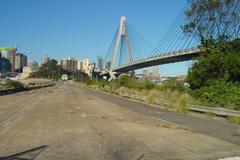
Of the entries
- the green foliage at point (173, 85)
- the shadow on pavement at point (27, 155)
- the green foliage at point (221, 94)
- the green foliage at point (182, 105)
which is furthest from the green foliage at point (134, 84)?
the shadow on pavement at point (27, 155)

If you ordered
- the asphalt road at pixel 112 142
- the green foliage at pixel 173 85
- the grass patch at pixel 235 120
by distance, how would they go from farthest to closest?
1. the green foliage at pixel 173 85
2. the grass patch at pixel 235 120
3. the asphalt road at pixel 112 142

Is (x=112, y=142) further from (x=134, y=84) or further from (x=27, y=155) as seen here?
(x=134, y=84)

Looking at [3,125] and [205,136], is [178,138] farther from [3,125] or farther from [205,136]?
[3,125]

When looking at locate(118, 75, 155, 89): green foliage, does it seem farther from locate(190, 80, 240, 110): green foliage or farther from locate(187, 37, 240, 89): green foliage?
locate(190, 80, 240, 110): green foliage

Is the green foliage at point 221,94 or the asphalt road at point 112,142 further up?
the green foliage at point 221,94

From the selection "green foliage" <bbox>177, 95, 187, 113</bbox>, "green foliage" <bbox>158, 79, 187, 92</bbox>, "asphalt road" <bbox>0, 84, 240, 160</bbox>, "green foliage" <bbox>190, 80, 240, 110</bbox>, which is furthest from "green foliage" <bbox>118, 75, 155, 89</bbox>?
"asphalt road" <bbox>0, 84, 240, 160</bbox>

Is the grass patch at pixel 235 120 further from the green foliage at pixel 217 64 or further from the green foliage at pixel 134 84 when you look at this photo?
the green foliage at pixel 134 84

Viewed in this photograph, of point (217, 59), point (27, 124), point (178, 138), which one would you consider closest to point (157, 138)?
point (178, 138)

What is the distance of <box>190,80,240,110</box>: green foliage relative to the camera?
27.7 m

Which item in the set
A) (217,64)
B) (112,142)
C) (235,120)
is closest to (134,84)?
(217,64)

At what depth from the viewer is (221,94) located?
1204 inches

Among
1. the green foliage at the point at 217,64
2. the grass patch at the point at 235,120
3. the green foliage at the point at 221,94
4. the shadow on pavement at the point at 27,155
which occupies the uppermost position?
the green foliage at the point at 217,64

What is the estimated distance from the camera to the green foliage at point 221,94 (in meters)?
27.7

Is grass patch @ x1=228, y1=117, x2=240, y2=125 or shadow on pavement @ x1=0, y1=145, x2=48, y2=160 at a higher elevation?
shadow on pavement @ x1=0, y1=145, x2=48, y2=160
